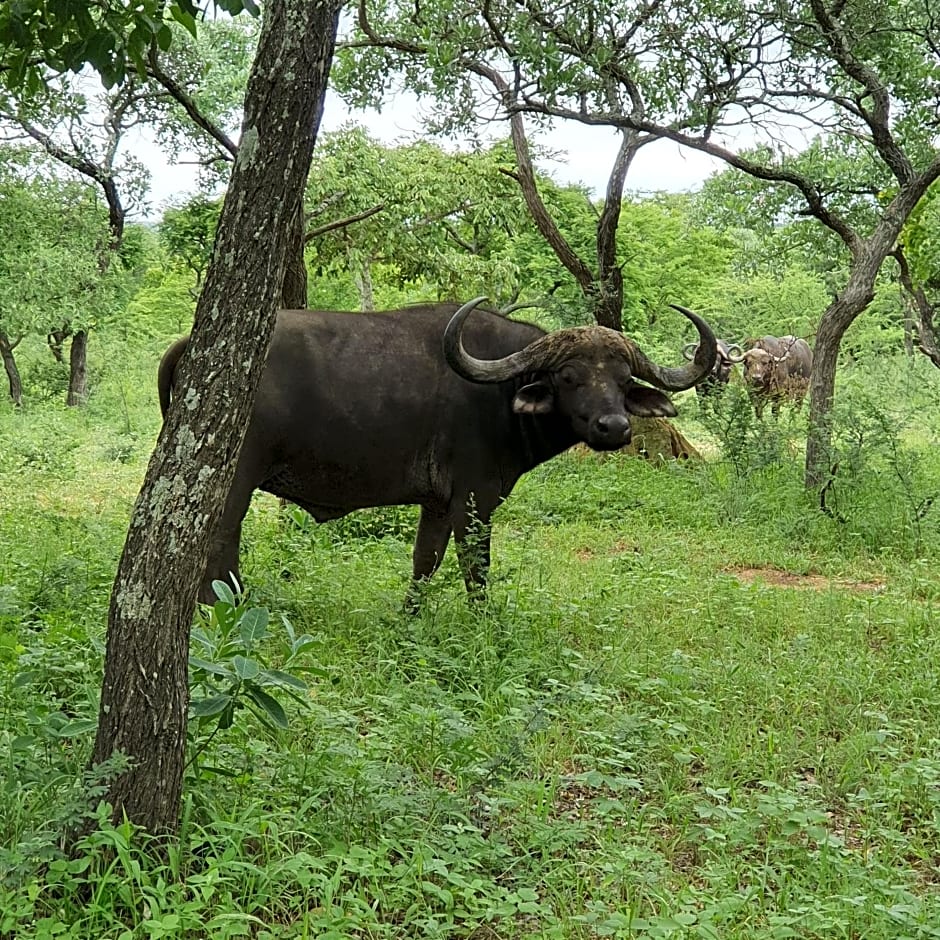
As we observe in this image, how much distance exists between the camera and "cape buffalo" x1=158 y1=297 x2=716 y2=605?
6273 millimetres

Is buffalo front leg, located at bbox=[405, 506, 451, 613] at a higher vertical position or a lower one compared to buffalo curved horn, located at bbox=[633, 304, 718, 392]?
lower

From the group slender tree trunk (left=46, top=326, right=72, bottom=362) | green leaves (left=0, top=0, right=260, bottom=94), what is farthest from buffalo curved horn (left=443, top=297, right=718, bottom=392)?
slender tree trunk (left=46, top=326, right=72, bottom=362)

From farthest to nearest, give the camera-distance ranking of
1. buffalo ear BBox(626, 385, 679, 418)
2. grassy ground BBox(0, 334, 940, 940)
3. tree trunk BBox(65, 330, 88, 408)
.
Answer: tree trunk BBox(65, 330, 88, 408)
buffalo ear BBox(626, 385, 679, 418)
grassy ground BBox(0, 334, 940, 940)

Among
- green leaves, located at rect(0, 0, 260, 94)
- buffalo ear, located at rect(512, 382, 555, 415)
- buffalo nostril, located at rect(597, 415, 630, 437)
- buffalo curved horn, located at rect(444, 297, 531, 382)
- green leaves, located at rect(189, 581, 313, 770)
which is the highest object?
green leaves, located at rect(0, 0, 260, 94)

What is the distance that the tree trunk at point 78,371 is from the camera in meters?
21.9

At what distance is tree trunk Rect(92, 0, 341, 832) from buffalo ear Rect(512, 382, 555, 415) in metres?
3.43

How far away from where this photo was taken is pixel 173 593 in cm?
315

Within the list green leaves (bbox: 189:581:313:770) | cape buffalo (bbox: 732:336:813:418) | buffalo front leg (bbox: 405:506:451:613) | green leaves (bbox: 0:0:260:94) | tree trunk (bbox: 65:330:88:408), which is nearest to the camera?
green leaves (bbox: 189:581:313:770)

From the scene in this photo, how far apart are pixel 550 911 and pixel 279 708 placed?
0.98 meters

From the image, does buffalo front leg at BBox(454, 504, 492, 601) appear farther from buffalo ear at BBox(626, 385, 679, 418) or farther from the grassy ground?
buffalo ear at BBox(626, 385, 679, 418)

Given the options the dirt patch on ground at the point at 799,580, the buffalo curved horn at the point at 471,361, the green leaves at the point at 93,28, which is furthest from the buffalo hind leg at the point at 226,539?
the dirt patch on ground at the point at 799,580

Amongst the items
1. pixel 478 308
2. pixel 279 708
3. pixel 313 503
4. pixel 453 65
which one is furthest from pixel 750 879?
pixel 453 65

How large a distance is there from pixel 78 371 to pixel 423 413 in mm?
17508

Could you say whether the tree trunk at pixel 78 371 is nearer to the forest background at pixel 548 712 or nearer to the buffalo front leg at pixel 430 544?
the forest background at pixel 548 712
